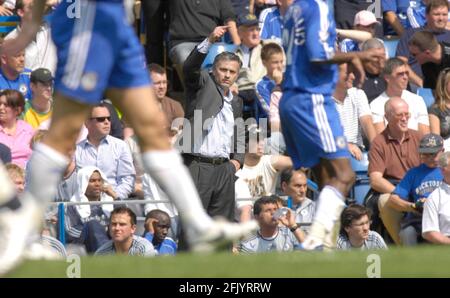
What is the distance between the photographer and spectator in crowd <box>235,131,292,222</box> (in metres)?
13.8

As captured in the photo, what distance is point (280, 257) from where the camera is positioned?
866 cm

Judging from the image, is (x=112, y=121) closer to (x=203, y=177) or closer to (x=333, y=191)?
(x=203, y=177)

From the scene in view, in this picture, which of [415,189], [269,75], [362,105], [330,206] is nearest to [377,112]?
[362,105]

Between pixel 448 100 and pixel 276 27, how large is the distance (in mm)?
2672

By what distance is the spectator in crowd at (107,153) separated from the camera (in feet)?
44.0

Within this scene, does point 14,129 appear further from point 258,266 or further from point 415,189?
point 258,266

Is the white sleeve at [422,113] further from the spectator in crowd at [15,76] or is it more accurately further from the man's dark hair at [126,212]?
the spectator in crowd at [15,76]

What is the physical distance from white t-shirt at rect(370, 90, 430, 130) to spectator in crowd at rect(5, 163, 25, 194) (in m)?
4.44

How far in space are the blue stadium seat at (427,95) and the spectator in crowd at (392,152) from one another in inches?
53.0

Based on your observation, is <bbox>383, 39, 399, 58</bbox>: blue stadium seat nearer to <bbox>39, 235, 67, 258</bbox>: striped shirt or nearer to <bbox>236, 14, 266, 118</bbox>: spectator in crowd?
<bbox>236, 14, 266, 118</bbox>: spectator in crowd

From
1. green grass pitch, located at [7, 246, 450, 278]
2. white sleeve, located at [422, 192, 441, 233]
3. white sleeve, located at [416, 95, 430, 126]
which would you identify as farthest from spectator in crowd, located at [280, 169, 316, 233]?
green grass pitch, located at [7, 246, 450, 278]

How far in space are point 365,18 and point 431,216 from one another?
4549 millimetres
